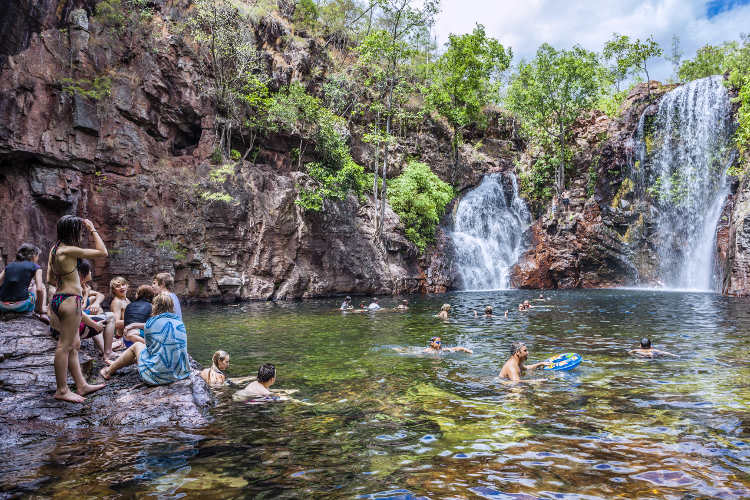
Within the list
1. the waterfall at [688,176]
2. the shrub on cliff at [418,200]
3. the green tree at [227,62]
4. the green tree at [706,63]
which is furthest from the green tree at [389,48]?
the green tree at [706,63]

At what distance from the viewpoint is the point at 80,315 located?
602cm

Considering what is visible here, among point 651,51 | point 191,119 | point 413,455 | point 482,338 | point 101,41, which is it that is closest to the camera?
point 413,455

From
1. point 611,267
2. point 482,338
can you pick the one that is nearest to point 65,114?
point 482,338

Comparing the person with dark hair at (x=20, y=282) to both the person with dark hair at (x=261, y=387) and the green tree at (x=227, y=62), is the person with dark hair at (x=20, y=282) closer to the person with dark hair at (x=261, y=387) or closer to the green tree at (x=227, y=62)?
the person with dark hair at (x=261, y=387)

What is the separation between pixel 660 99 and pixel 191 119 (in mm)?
36535

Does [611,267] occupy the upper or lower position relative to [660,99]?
lower

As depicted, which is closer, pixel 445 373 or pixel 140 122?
pixel 445 373

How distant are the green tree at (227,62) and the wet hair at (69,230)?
23.9m

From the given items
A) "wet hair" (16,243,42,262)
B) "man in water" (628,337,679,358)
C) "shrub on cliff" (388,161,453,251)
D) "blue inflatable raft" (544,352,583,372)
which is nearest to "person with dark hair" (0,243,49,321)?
"wet hair" (16,243,42,262)

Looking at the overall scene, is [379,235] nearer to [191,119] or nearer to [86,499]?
[191,119]

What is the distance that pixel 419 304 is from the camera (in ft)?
83.0

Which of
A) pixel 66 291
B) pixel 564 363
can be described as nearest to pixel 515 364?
pixel 564 363

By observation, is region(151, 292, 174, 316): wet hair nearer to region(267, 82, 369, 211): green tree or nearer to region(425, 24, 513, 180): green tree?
region(267, 82, 369, 211): green tree

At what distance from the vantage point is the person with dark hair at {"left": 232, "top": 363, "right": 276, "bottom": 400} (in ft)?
25.2
